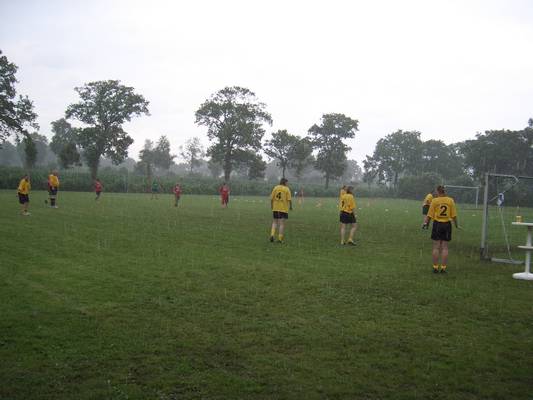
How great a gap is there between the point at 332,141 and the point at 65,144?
48479 mm

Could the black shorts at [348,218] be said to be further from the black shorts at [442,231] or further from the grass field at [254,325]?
the black shorts at [442,231]

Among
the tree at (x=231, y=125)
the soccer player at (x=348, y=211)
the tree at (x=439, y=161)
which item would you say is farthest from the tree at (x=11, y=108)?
the tree at (x=439, y=161)

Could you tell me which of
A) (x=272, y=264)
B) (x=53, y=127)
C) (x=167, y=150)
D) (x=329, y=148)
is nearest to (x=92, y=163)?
(x=167, y=150)

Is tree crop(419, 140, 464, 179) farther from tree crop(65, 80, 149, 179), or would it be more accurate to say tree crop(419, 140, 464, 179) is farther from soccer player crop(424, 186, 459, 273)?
soccer player crop(424, 186, 459, 273)

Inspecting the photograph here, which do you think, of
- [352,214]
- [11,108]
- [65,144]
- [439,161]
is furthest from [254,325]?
[439,161]

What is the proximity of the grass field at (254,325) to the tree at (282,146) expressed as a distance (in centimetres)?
7517

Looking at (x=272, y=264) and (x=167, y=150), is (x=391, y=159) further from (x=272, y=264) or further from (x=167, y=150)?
(x=272, y=264)

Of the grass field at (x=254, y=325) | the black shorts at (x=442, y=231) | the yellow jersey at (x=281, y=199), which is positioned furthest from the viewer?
the yellow jersey at (x=281, y=199)

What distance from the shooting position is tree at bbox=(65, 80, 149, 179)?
7156cm

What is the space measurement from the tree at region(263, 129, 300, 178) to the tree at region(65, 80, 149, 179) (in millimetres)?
26135

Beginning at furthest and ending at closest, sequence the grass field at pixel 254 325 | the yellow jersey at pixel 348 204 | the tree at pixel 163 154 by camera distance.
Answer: the tree at pixel 163 154, the yellow jersey at pixel 348 204, the grass field at pixel 254 325

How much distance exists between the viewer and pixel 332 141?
91562mm

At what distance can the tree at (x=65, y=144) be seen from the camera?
63.3m

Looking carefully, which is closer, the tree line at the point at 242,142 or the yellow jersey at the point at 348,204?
the yellow jersey at the point at 348,204
